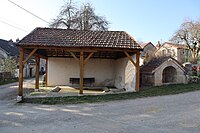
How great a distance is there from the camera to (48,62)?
1777cm

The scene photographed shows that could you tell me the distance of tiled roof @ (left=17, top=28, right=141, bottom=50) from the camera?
11797mm

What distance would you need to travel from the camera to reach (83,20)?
28.3 metres

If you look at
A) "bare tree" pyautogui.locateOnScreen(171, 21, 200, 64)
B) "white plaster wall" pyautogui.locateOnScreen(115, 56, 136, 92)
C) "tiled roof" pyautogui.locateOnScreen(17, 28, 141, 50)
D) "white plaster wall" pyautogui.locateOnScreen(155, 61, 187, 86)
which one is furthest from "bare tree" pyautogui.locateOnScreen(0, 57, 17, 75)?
"bare tree" pyautogui.locateOnScreen(171, 21, 200, 64)

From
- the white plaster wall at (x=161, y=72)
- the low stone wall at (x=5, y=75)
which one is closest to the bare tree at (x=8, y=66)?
the low stone wall at (x=5, y=75)

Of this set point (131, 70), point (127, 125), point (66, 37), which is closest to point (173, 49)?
point (131, 70)

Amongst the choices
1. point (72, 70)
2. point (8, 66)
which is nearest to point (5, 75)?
point (8, 66)

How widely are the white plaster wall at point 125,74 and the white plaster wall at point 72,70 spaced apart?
113 cm

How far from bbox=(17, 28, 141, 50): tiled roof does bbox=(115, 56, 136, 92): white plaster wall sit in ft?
4.95

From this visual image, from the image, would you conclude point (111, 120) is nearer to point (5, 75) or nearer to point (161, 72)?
point (161, 72)

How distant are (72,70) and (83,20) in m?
12.4

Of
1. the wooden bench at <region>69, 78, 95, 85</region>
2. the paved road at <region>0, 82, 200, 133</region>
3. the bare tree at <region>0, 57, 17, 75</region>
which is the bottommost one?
the paved road at <region>0, 82, 200, 133</region>

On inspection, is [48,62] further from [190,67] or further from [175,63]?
[190,67]

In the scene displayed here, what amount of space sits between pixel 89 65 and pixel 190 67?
8.40m

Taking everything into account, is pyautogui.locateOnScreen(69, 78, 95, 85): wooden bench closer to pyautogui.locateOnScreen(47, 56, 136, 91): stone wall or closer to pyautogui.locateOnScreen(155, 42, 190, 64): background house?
pyautogui.locateOnScreen(47, 56, 136, 91): stone wall
